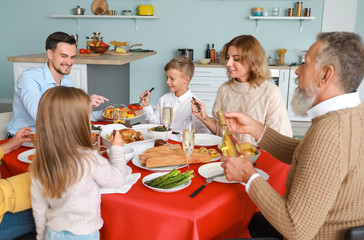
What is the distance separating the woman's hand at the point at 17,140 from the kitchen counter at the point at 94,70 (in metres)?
2.09

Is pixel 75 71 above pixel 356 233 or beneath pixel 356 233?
above

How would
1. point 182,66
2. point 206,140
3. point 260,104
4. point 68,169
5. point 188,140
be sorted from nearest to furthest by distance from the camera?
1. point 68,169
2. point 188,140
3. point 206,140
4. point 260,104
5. point 182,66

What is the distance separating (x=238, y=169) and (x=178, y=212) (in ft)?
1.01

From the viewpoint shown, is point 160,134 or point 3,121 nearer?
→ point 160,134

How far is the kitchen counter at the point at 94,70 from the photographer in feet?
12.8

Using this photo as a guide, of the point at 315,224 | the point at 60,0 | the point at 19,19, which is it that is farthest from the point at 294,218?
the point at 19,19

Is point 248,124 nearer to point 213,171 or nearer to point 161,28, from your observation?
point 213,171

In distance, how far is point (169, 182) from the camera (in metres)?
1.34

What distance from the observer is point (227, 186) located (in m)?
1.40

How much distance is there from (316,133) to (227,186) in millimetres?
424

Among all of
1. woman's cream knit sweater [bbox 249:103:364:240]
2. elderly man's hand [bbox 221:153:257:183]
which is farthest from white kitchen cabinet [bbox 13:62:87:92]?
woman's cream knit sweater [bbox 249:103:364:240]

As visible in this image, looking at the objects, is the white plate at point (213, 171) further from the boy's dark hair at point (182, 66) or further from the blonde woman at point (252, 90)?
the boy's dark hair at point (182, 66)

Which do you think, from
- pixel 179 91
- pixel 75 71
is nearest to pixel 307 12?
pixel 179 91

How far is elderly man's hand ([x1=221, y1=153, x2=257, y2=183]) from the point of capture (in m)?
1.33
